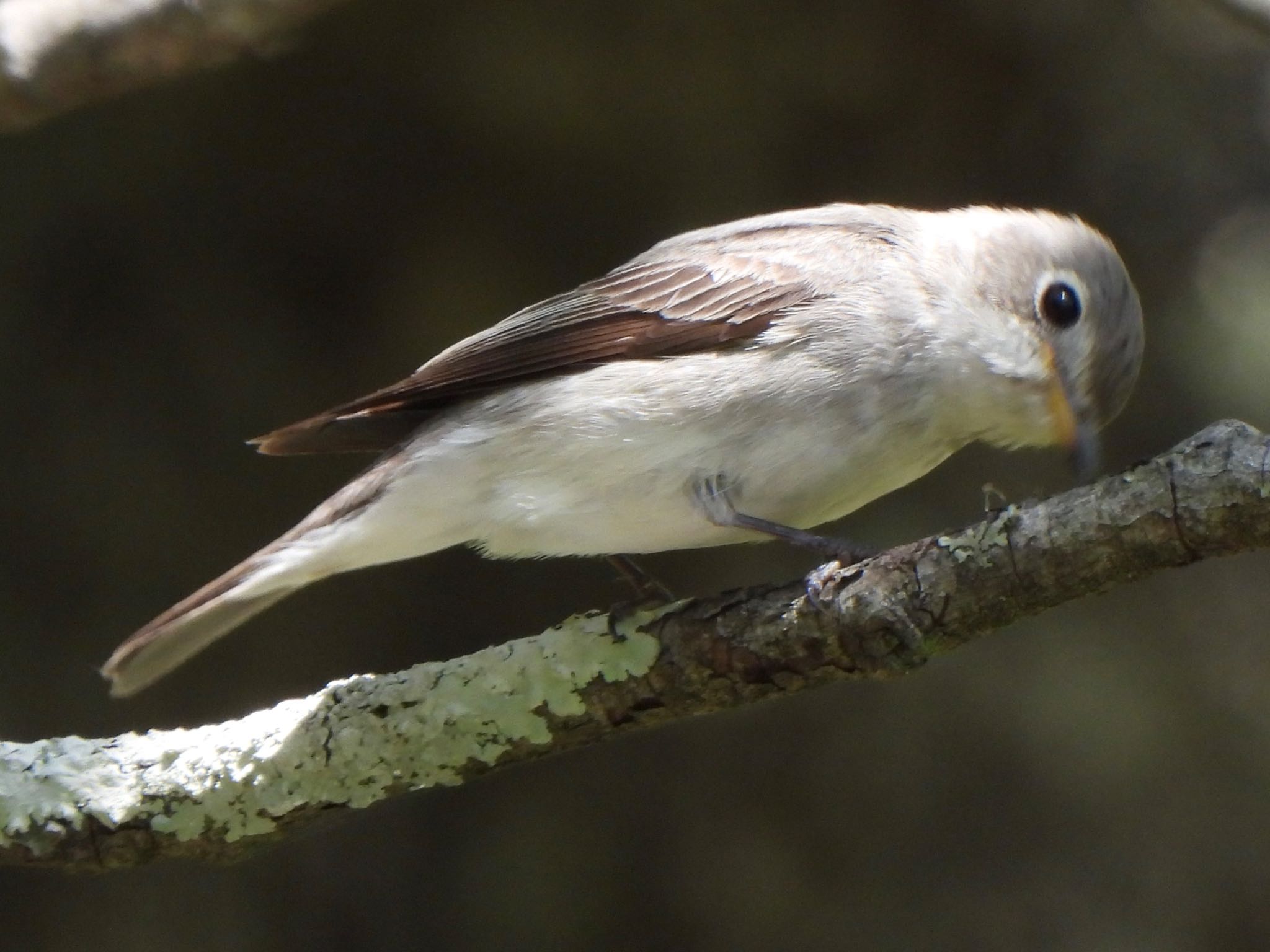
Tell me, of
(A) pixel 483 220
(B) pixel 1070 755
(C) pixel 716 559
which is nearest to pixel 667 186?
(A) pixel 483 220

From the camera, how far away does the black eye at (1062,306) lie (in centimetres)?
284

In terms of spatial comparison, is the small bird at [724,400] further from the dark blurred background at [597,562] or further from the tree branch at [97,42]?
the dark blurred background at [597,562]

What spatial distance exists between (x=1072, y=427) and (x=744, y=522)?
2.70 feet

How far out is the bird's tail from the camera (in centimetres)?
296

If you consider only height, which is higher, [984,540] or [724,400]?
[724,400]

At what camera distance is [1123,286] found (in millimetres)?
2924

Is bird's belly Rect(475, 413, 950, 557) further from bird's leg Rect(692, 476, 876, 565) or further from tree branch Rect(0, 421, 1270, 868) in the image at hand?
tree branch Rect(0, 421, 1270, 868)

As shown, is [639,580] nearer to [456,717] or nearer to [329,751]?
[456,717]

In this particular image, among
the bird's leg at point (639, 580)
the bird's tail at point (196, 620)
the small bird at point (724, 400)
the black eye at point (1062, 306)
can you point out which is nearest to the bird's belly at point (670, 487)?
the small bird at point (724, 400)

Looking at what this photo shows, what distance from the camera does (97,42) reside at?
3049 mm

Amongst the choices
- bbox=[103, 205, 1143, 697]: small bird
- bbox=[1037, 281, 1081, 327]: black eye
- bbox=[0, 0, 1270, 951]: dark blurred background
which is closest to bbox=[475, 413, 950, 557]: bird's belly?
bbox=[103, 205, 1143, 697]: small bird

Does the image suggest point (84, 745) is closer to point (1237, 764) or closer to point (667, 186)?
point (667, 186)

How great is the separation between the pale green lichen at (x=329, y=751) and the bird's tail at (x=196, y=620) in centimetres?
53

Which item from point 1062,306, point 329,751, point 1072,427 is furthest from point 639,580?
point 1062,306
